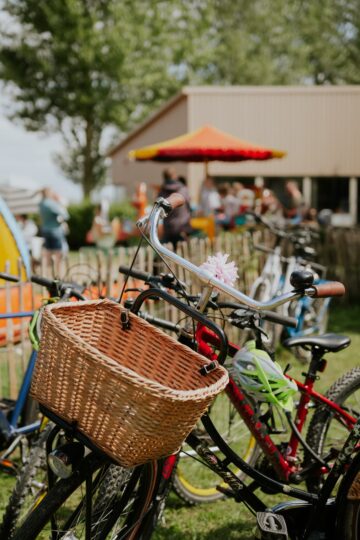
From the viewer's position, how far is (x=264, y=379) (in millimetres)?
2738

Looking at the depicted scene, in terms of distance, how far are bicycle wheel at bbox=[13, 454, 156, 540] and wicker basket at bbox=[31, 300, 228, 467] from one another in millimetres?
137

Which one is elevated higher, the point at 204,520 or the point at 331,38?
the point at 331,38

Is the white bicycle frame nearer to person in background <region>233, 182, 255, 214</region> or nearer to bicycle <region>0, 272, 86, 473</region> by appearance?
bicycle <region>0, 272, 86, 473</region>

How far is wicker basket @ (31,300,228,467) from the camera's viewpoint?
196cm

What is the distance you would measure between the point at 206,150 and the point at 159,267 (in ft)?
21.6

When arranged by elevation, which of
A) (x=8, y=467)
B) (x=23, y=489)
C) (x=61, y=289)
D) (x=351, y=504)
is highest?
(x=61, y=289)

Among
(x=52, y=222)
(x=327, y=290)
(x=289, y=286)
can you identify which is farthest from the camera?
(x=52, y=222)

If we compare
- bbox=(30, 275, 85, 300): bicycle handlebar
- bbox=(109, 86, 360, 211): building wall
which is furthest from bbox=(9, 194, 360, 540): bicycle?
bbox=(109, 86, 360, 211): building wall

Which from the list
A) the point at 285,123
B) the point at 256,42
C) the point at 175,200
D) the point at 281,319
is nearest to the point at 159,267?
the point at 281,319

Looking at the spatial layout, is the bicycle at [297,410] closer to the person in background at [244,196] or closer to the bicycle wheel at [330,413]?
the bicycle wheel at [330,413]

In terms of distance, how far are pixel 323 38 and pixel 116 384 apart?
163 feet

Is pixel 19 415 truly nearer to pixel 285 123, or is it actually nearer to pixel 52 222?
pixel 52 222

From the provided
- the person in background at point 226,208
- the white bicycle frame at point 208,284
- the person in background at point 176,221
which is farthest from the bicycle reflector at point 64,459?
the person in background at point 226,208

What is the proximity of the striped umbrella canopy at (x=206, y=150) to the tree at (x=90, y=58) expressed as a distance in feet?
65.6
